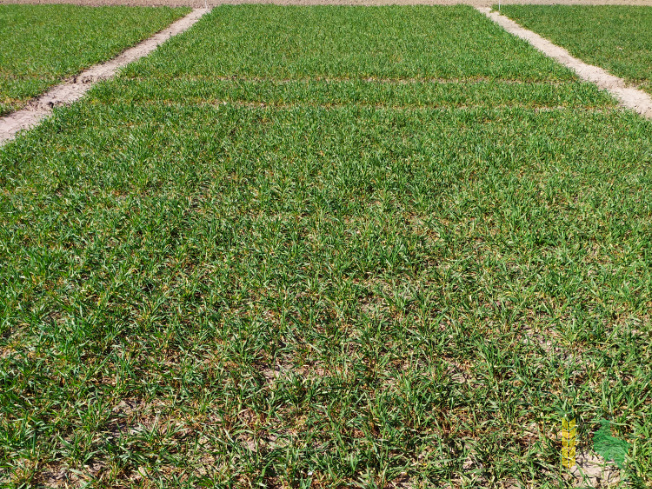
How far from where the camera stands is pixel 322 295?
11.8 feet

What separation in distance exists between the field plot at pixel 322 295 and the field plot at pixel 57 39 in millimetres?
2570

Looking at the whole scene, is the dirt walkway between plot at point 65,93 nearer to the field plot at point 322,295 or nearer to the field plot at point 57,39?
the field plot at point 57,39

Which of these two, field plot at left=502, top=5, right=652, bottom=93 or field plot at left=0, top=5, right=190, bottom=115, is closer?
field plot at left=0, top=5, right=190, bottom=115

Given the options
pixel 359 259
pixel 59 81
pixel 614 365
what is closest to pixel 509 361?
pixel 614 365

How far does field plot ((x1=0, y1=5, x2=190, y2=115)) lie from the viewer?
9.15 m

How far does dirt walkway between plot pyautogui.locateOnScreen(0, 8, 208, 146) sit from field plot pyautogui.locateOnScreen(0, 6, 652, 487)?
2.79 feet

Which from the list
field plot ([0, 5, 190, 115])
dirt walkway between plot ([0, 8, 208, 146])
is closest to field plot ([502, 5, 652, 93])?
dirt walkway between plot ([0, 8, 208, 146])

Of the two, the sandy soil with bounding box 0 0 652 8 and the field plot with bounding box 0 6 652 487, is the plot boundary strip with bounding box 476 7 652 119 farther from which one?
the sandy soil with bounding box 0 0 652 8

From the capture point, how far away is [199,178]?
546cm

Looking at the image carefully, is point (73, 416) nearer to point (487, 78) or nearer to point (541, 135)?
point (541, 135)

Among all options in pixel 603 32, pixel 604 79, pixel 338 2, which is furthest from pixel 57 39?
pixel 603 32

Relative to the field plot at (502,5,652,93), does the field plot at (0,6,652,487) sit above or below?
below

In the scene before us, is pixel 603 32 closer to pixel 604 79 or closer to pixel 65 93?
pixel 604 79

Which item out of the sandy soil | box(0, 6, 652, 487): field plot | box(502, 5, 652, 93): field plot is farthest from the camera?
the sandy soil
